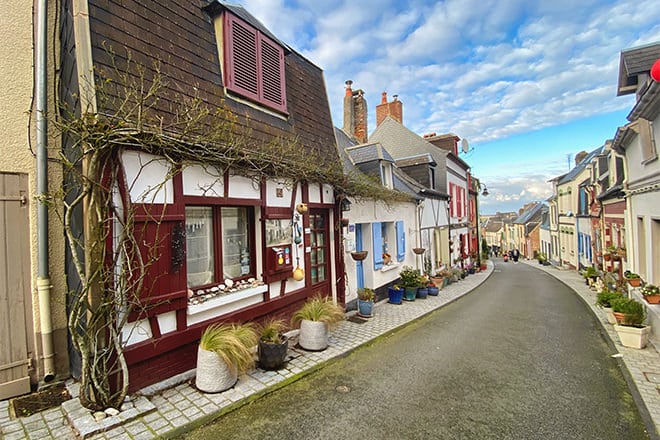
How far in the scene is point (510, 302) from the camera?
10742 millimetres

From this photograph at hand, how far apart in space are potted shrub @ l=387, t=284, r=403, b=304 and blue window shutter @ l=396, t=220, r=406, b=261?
137 centimetres

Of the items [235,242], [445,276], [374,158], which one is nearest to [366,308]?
[235,242]

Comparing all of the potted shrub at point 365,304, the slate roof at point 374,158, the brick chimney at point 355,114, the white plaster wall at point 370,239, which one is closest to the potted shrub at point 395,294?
the white plaster wall at point 370,239

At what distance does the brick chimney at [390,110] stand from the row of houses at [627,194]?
32.6 ft

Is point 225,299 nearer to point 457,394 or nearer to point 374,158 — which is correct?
point 457,394

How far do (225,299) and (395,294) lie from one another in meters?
6.16

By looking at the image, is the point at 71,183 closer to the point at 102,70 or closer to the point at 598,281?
the point at 102,70

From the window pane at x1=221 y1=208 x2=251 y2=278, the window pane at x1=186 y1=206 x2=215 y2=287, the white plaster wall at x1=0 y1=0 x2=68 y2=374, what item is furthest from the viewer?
the window pane at x1=221 y1=208 x2=251 y2=278

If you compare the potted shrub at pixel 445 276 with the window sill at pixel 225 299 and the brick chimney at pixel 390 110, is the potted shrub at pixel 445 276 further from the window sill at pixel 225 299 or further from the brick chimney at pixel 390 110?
the window sill at pixel 225 299

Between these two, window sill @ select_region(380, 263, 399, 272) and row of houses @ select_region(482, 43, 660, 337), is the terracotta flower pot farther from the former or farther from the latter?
window sill @ select_region(380, 263, 399, 272)

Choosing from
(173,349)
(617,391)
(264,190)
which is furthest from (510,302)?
(173,349)

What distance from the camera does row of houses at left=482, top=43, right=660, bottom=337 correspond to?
638 centimetres

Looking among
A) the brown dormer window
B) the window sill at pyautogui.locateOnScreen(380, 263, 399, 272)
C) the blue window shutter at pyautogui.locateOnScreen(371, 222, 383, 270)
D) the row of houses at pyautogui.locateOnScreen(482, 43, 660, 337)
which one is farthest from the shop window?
the row of houses at pyautogui.locateOnScreen(482, 43, 660, 337)

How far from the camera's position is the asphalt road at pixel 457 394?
354 centimetres
